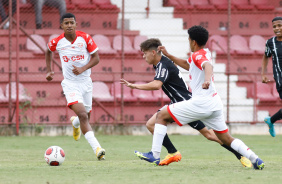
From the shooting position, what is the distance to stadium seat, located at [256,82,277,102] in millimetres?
17750

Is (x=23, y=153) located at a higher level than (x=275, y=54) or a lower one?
lower

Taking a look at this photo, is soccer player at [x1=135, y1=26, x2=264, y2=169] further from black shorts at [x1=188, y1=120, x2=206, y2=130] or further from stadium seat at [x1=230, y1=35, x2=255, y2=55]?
stadium seat at [x1=230, y1=35, x2=255, y2=55]

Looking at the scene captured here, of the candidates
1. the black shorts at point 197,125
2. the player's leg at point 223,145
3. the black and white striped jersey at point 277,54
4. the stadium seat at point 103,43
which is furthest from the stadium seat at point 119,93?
the black shorts at point 197,125

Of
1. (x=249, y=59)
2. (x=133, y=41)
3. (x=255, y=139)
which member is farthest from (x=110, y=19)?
(x=255, y=139)

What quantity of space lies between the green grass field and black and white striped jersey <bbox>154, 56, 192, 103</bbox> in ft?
3.20

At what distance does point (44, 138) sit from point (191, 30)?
26.7 feet

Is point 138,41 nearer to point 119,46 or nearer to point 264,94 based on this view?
point 119,46

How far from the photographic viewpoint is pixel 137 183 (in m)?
6.32

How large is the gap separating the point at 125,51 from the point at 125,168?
10592mm

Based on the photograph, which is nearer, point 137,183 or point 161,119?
point 137,183

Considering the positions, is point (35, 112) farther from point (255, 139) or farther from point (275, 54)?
point (275, 54)

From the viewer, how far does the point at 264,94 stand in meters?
18.1

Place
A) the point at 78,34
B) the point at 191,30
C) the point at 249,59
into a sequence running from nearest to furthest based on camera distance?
1. the point at 191,30
2. the point at 78,34
3. the point at 249,59

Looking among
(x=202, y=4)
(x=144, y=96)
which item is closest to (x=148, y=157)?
(x=144, y=96)
